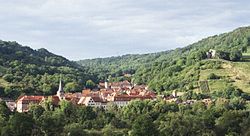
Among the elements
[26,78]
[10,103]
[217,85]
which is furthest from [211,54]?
[10,103]

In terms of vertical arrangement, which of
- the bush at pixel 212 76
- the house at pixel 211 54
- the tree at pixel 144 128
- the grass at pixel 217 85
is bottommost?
the tree at pixel 144 128

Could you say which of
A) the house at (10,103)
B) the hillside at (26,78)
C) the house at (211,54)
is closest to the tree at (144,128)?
the house at (10,103)

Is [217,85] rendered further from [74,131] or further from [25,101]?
[74,131]

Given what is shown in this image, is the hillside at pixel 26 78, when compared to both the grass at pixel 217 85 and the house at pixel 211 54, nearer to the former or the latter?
the grass at pixel 217 85

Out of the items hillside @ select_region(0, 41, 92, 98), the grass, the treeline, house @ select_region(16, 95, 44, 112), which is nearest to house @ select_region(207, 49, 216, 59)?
the grass

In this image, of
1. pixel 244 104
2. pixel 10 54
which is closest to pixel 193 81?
pixel 244 104


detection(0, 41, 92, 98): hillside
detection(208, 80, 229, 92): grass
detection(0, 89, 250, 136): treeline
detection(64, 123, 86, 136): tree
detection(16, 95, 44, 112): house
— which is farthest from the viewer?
detection(208, 80, 229, 92): grass

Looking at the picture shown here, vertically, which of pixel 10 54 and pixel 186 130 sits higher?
pixel 10 54

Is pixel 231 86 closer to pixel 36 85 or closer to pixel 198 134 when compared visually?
pixel 36 85

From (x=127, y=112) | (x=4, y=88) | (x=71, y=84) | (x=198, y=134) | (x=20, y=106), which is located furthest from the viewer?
(x=71, y=84)

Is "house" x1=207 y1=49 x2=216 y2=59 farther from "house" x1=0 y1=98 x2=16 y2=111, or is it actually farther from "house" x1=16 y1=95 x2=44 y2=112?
"house" x1=16 y1=95 x2=44 y2=112

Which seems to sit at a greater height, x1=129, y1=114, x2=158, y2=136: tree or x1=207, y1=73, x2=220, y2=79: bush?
x1=207, y1=73, x2=220, y2=79: bush
